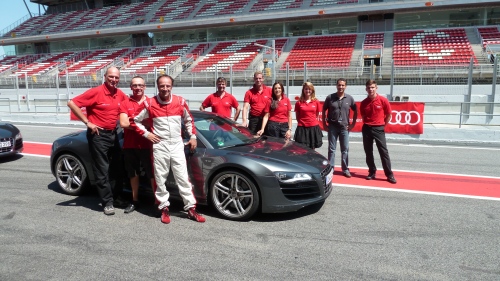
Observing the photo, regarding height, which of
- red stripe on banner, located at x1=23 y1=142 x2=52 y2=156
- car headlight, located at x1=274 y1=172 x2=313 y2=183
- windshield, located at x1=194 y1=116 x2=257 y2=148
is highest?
windshield, located at x1=194 y1=116 x2=257 y2=148

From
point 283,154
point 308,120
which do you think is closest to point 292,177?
point 283,154

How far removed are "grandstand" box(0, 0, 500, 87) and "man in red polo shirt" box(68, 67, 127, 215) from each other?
14955 millimetres

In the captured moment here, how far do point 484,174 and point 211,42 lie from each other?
29587 millimetres

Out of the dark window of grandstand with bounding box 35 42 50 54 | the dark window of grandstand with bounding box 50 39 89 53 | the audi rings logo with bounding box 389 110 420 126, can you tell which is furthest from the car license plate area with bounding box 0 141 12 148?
the dark window of grandstand with bounding box 35 42 50 54

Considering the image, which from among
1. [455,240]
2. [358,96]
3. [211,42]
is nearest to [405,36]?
[358,96]

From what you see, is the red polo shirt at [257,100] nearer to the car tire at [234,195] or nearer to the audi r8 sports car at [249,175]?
the audi r8 sports car at [249,175]

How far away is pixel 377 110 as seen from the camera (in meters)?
5.95

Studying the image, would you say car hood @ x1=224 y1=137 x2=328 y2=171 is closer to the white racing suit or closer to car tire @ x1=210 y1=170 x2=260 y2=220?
car tire @ x1=210 y1=170 x2=260 y2=220

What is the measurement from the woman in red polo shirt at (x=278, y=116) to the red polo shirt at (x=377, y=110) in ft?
4.02

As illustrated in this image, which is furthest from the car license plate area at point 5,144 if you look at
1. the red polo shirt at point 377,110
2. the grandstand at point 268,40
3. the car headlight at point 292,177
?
the grandstand at point 268,40

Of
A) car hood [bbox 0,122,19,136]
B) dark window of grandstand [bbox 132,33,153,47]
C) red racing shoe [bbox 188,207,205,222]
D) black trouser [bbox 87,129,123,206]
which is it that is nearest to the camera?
red racing shoe [bbox 188,207,205,222]

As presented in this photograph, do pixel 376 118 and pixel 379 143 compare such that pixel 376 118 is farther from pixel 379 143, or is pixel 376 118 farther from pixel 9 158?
pixel 9 158

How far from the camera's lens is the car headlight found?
4105 millimetres

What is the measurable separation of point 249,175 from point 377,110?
284 cm
